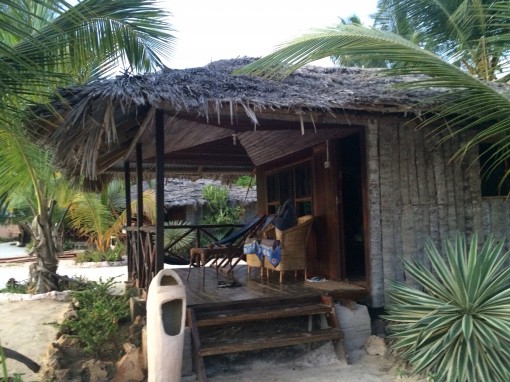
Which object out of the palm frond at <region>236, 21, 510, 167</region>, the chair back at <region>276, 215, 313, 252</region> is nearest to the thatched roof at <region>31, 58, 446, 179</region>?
the palm frond at <region>236, 21, 510, 167</region>

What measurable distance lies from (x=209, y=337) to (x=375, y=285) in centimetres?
196

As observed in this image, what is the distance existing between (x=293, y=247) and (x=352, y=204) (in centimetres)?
209

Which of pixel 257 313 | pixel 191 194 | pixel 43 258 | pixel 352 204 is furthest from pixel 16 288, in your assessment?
pixel 191 194

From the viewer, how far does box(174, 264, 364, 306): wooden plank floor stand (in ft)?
16.9

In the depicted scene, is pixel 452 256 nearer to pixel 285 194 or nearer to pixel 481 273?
pixel 481 273

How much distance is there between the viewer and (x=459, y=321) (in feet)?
13.4

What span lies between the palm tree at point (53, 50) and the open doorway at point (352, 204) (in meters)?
3.36

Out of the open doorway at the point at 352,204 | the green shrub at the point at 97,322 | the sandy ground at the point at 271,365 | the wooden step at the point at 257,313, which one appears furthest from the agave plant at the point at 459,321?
the green shrub at the point at 97,322

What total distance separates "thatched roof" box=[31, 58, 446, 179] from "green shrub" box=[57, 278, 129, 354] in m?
1.47

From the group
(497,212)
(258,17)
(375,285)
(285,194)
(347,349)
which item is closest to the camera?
(347,349)

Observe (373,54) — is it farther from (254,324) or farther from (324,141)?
(254,324)

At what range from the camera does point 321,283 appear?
5957 millimetres

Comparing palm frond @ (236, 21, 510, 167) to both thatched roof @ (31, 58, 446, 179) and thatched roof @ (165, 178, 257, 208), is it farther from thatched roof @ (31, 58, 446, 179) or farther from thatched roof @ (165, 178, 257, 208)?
thatched roof @ (165, 178, 257, 208)

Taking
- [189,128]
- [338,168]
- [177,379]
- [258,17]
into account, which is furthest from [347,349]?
[258,17]
